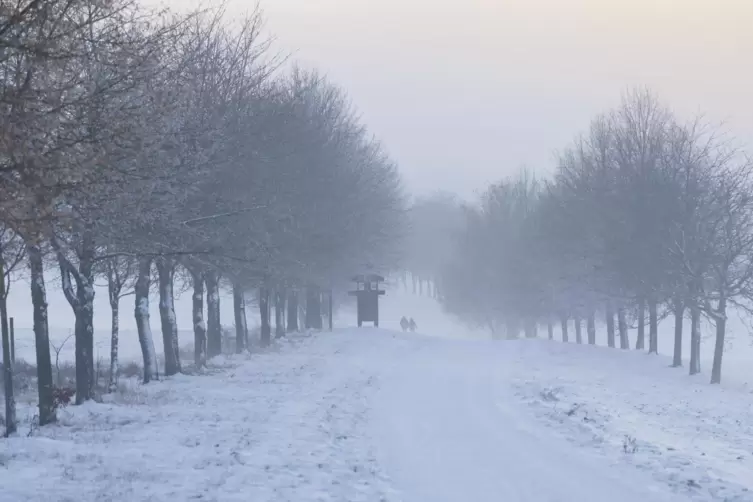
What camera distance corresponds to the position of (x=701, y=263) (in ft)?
111

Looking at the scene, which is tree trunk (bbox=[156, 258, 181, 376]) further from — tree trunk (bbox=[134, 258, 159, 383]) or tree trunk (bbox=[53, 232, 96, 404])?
tree trunk (bbox=[53, 232, 96, 404])

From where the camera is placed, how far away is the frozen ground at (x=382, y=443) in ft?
34.1

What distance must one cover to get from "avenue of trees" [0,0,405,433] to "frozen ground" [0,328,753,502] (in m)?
2.54

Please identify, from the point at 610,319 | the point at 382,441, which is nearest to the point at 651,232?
the point at 610,319

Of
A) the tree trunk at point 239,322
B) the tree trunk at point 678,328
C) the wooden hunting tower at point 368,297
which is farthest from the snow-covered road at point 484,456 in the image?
the wooden hunting tower at point 368,297

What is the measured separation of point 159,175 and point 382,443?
609 centimetres

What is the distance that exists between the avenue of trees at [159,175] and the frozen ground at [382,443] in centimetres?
254

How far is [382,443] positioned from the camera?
550 inches

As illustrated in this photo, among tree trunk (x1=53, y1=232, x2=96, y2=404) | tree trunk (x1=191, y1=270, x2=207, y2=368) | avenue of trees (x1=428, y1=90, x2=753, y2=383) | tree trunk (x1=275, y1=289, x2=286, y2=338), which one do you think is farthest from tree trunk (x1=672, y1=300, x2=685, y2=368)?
tree trunk (x1=53, y1=232, x2=96, y2=404)

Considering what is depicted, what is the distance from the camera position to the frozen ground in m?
10.4

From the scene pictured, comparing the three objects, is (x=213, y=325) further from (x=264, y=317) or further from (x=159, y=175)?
(x=159, y=175)

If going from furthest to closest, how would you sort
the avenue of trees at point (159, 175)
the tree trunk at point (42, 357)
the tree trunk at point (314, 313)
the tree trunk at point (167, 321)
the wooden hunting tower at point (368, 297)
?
the wooden hunting tower at point (368, 297) → the tree trunk at point (314, 313) → the tree trunk at point (167, 321) → the tree trunk at point (42, 357) → the avenue of trees at point (159, 175)

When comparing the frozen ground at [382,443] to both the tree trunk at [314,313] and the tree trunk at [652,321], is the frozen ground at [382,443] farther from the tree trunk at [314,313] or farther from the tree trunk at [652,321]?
the tree trunk at [314,313]

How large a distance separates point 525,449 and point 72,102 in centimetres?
893
